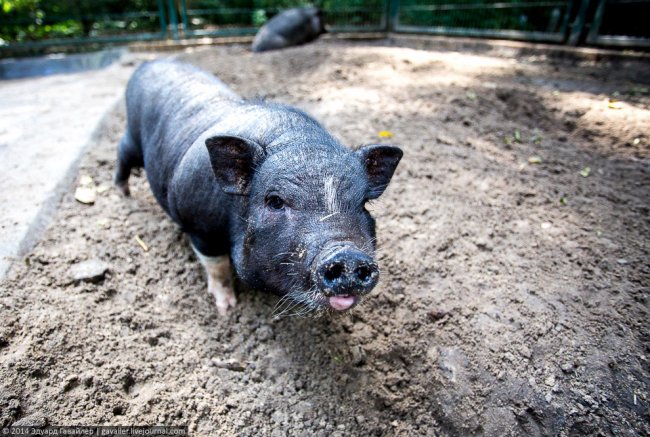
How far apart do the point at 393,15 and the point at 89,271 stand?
12713 mm

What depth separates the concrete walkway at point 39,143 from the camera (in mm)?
3393

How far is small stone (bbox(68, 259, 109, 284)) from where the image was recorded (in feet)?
9.95

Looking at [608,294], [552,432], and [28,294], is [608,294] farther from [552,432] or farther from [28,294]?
[28,294]

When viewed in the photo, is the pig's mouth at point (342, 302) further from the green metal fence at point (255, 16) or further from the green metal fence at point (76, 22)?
the green metal fence at point (76, 22)

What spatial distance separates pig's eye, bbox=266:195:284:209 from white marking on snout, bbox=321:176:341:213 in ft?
0.94

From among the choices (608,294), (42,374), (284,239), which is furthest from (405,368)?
(42,374)

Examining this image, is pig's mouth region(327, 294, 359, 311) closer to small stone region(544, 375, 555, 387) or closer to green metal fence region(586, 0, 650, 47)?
small stone region(544, 375, 555, 387)

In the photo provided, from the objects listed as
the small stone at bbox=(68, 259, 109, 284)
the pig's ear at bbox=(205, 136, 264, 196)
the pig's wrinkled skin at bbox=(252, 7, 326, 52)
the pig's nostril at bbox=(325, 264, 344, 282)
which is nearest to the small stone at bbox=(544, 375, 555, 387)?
the pig's nostril at bbox=(325, 264, 344, 282)

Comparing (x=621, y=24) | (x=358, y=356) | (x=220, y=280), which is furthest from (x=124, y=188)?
(x=621, y=24)

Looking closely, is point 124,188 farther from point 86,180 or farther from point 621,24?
point 621,24

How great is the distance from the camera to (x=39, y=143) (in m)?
4.90

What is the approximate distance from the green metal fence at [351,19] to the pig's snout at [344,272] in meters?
8.48

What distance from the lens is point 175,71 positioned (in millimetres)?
4035

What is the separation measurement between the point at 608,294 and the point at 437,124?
3112mm
